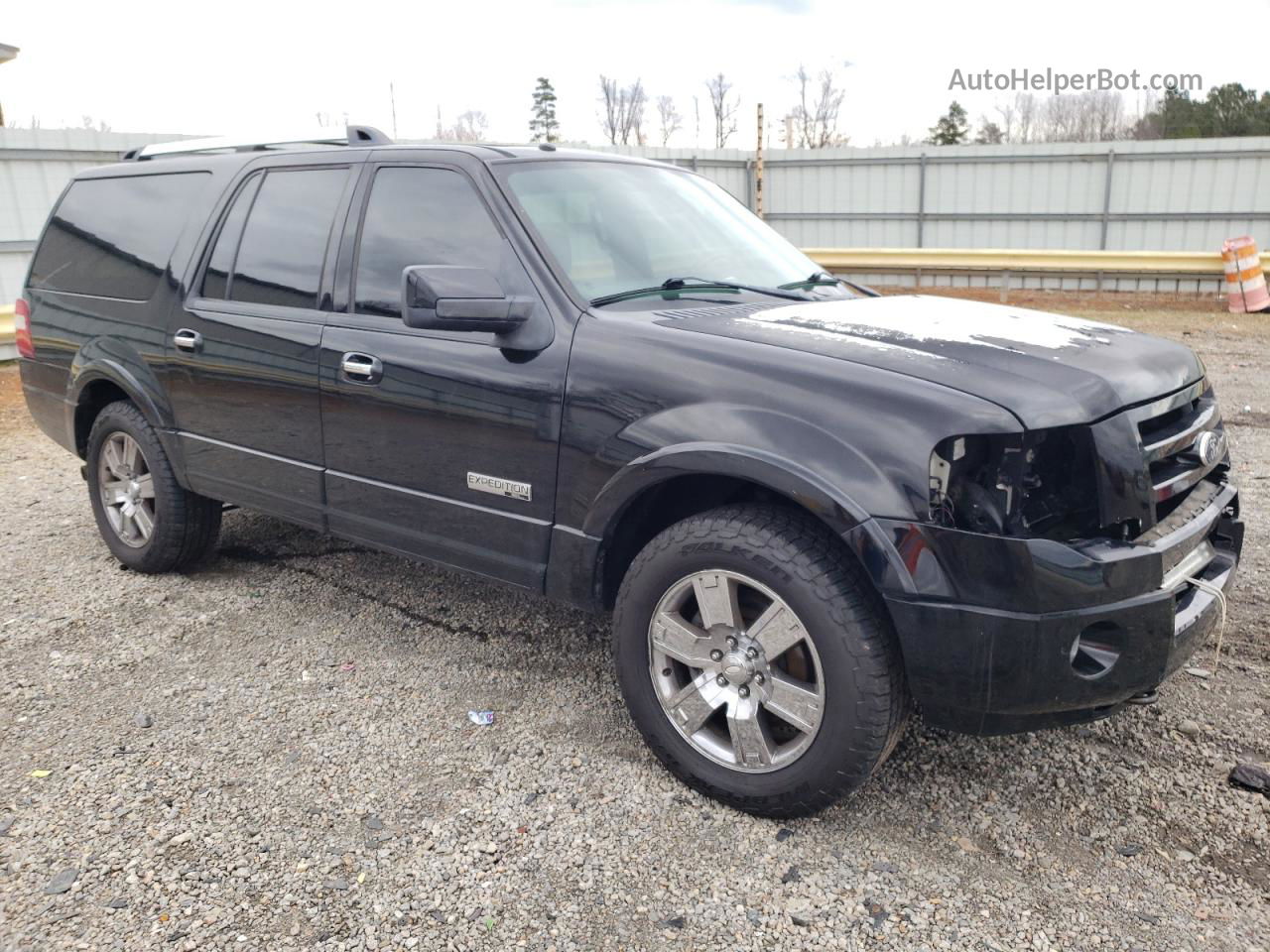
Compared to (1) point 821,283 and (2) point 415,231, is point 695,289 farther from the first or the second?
(2) point 415,231

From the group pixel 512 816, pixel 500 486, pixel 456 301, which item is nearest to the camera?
pixel 512 816

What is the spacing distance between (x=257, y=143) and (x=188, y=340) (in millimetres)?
985

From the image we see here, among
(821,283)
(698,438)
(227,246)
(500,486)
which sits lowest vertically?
(500,486)

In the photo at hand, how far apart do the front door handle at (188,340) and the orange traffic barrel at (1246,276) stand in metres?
13.4

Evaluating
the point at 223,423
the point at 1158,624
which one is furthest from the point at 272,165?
the point at 1158,624

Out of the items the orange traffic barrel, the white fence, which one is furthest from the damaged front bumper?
the white fence

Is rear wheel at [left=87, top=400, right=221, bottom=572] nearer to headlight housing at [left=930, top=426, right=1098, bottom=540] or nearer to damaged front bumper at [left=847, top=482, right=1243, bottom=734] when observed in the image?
damaged front bumper at [left=847, top=482, right=1243, bottom=734]

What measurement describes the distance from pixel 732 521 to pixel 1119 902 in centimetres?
136

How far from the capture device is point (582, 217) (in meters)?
3.58

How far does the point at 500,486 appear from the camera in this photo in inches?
132

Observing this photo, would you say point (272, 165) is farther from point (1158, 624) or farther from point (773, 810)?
point (1158, 624)

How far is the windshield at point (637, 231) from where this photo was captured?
11.4ft

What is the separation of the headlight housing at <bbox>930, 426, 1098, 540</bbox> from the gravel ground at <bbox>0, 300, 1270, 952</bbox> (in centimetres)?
93

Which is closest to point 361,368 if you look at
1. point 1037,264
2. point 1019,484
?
point 1019,484
